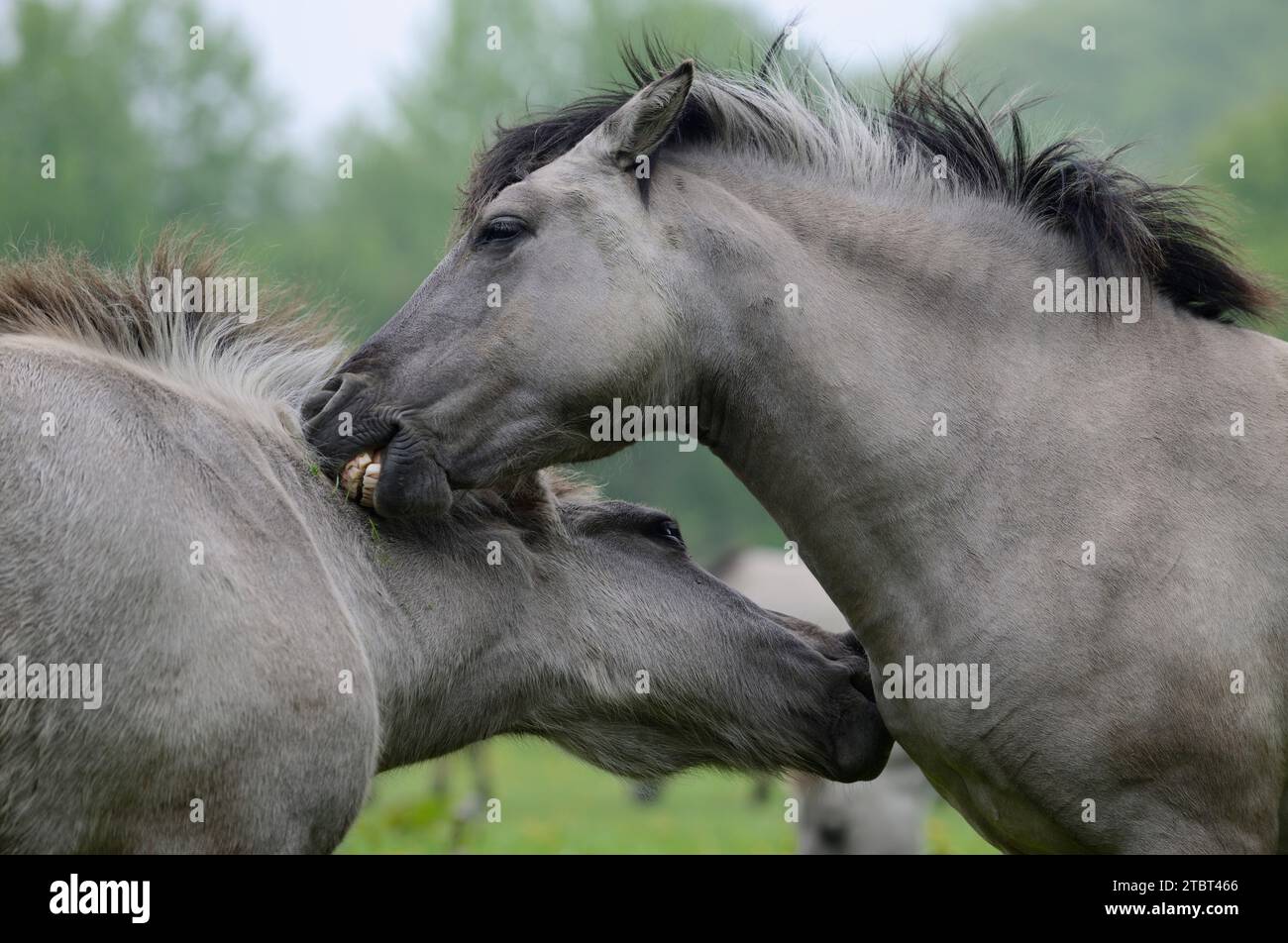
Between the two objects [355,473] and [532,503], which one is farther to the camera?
[532,503]

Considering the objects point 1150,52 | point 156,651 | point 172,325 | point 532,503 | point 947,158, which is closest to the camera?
point 156,651

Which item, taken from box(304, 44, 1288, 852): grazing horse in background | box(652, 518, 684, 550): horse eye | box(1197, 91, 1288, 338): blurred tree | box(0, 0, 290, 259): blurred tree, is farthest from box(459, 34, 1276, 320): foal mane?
box(0, 0, 290, 259): blurred tree

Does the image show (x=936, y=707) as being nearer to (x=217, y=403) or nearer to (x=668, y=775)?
(x=668, y=775)

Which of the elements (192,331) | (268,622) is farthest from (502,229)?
(268,622)

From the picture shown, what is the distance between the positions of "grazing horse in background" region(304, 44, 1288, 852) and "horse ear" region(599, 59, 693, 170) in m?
0.01

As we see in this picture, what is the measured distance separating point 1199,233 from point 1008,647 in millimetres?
1918

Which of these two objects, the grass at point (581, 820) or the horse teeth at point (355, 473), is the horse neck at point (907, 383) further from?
the grass at point (581, 820)

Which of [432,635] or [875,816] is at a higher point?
[432,635]

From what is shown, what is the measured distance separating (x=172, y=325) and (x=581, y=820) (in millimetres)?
12979

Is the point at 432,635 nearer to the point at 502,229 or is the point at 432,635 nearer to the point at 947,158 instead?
the point at 502,229

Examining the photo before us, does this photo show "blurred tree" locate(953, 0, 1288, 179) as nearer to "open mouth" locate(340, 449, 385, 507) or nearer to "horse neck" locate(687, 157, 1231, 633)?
"horse neck" locate(687, 157, 1231, 633)

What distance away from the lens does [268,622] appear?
4.60 m

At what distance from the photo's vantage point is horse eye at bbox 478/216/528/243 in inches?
210

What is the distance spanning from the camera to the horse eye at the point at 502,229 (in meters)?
5.34
